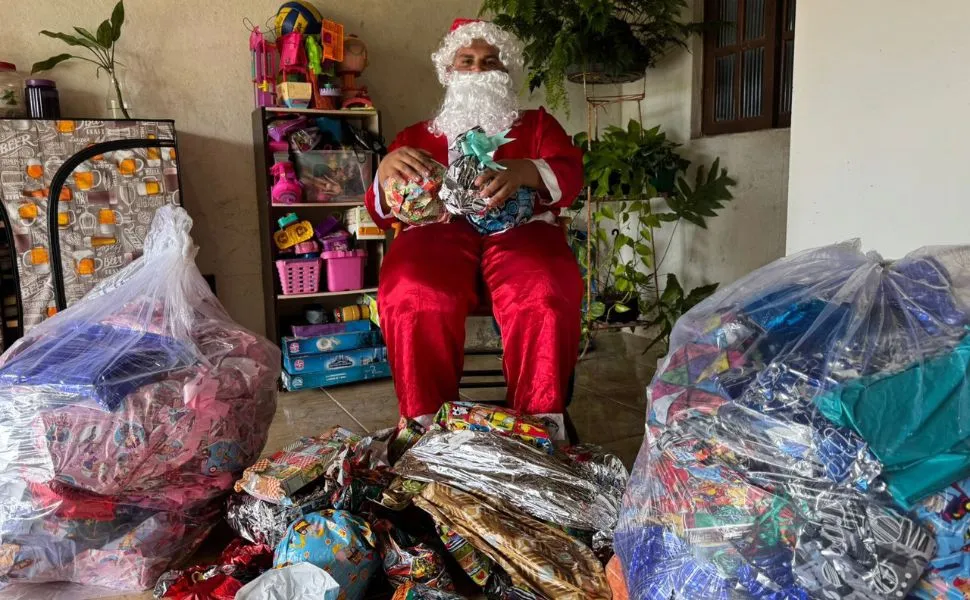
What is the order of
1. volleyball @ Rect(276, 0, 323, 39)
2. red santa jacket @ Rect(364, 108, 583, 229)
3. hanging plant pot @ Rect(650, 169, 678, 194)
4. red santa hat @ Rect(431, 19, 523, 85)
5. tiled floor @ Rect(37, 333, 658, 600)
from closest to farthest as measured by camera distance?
red santa jacket @ Rect(364, 108, 583, 229) → red santa hat @ Rect(431, 19, 523, 85) → tiled floor @ Rect(37, 333, 658, 600) → volleyball @ Rect(276, 0, 323, 39) → hanging plant pot @ Rect(650, 169, 678, 194)

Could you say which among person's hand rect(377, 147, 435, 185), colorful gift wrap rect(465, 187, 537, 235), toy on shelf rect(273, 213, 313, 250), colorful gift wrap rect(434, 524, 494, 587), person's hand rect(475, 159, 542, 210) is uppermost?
person's hand rect(377, 147, 435, 185)

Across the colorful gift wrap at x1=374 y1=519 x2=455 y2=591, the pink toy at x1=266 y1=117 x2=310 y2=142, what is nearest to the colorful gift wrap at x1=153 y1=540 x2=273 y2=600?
the colorful gift wrap at x1=374 y1=519 x2=455 y2=591

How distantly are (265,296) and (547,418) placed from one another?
1849 mm

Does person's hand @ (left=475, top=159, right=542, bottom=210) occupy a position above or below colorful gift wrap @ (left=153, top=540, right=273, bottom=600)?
above

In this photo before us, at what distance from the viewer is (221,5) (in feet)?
9.20

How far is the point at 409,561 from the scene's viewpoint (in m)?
1.25

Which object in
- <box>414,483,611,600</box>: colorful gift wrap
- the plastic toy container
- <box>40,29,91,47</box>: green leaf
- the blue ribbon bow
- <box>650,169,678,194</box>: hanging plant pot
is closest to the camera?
<box>414,483,611,600</box>: colorful gift wrap

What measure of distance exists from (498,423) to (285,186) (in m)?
1.62

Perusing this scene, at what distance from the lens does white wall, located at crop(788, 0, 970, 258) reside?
1.34 metres

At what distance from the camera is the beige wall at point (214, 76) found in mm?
2564

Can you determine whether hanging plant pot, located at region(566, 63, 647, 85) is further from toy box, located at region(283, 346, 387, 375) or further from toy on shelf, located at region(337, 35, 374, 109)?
toy box, located at region(283, 346, 387, 375)

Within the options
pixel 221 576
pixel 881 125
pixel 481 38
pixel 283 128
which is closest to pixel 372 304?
pixel 283 128

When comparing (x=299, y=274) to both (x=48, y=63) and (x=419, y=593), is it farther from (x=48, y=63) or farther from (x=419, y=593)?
(x=419, y=593)

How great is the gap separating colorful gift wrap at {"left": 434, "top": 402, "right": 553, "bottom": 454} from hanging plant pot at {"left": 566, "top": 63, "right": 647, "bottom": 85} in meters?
1.75
